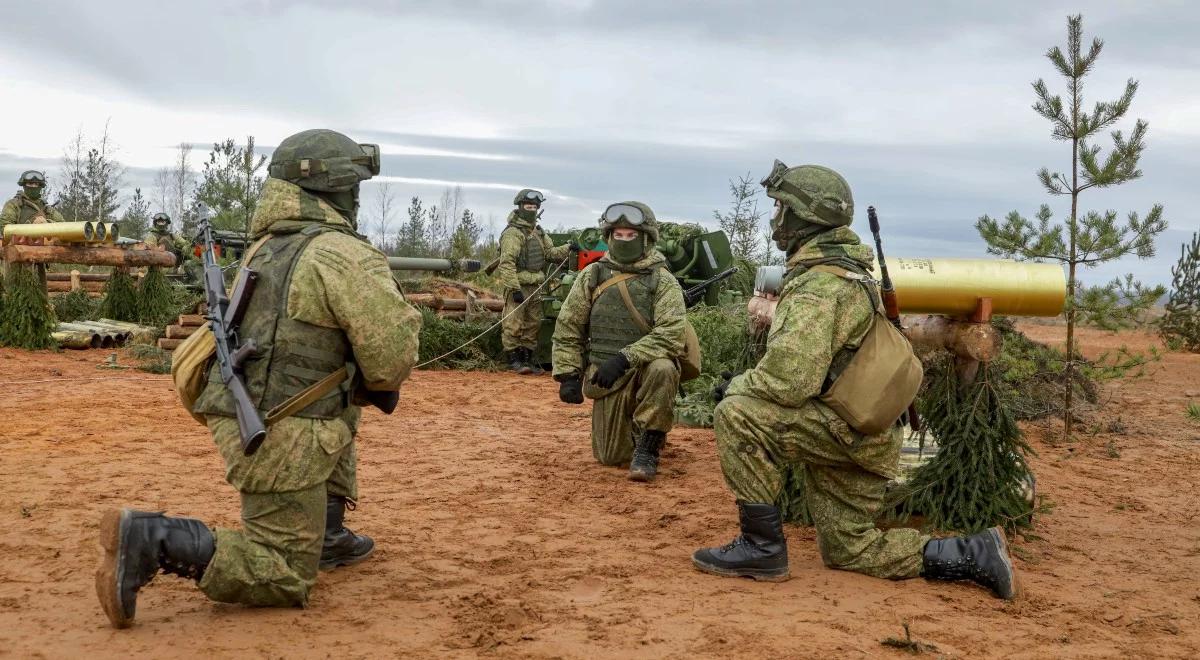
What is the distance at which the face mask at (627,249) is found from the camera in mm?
8055

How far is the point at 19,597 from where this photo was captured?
4.80 metres

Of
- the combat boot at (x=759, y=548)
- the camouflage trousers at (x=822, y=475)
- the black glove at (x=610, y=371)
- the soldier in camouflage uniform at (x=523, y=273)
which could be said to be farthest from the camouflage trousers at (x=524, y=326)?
the combat boot at (x=759, y=548)

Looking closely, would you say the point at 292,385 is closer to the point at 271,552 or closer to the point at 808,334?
the point at 271,552

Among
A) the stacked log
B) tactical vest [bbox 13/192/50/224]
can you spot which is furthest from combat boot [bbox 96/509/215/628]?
tactical vest [bbox 13/192/50/224]

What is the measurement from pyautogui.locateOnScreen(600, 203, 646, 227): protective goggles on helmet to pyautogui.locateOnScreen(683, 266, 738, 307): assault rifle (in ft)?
16.7

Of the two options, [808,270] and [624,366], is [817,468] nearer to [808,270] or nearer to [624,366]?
[808,270]

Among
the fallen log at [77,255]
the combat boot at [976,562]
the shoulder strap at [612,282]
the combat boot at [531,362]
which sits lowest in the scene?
the combat boot at [976,562]

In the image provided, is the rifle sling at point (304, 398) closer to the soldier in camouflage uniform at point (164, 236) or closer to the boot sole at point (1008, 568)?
the boot sole at point (1008, 568)

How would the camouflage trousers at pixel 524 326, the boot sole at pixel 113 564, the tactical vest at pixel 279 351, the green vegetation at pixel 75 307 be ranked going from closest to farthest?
the boot sole at pixel 113 564
the tactical vest at pixel 279 351
the camouflage trousers at pixel 524 326
the green vegetation at pixel 75 307

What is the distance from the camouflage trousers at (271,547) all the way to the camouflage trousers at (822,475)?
1.86 meters

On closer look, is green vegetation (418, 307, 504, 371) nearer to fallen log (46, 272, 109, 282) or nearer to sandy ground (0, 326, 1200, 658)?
sandy ground (0, 326, 1200, 658)

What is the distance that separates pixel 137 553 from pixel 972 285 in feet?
14.7

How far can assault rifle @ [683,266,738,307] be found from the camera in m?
13.3

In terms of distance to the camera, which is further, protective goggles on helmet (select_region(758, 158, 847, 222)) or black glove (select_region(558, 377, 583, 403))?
black glove (select_region(558, 377, 583, 403))
